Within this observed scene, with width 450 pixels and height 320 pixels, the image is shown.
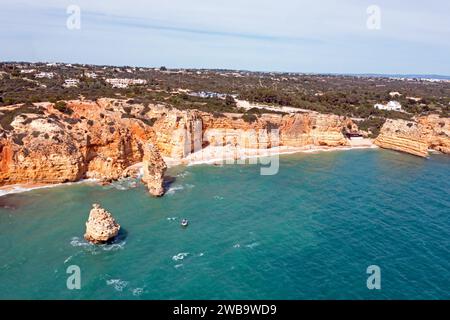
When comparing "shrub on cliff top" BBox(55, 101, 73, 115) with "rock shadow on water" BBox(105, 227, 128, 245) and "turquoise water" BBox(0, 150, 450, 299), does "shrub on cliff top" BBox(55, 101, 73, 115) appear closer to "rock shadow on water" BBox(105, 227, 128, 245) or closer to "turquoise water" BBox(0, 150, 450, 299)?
"turquoise water" BBox(0, 150, 450, 299)

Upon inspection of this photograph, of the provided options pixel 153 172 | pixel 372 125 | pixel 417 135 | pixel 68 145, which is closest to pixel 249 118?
pixel 153 172

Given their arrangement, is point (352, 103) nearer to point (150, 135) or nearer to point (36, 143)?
point (150, 135)

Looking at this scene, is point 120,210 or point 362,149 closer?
point 120,210

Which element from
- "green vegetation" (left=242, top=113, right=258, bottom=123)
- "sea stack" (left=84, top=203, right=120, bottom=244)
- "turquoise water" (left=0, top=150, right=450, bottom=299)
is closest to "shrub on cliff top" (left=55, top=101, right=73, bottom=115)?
"turquoise water" (left=0, top=150, right=450, bottom=299)

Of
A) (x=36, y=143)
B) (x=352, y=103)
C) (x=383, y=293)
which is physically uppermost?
(x=352, y=103)

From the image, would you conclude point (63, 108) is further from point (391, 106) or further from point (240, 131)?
point (391, 106)

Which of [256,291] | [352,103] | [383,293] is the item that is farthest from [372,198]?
[352,103]
